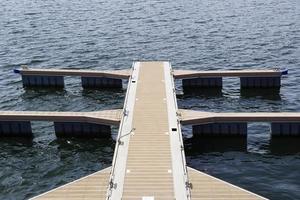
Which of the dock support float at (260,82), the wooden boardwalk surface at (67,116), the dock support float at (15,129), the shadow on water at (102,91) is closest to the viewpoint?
the wooden boardwalk surface at (67,116)

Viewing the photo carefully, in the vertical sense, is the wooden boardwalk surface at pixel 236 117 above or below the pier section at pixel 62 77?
below

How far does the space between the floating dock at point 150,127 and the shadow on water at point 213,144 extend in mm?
696

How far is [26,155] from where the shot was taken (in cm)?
3944

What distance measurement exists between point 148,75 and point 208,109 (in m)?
7.92

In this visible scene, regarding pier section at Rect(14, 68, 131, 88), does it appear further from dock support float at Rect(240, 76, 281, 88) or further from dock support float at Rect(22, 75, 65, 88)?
dock support float at Rect(240, 76, 281, 88)

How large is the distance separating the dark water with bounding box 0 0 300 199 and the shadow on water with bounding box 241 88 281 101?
1.02 ft

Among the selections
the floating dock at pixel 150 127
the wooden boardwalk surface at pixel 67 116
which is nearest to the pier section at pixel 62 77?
the floating dock at pixel 150 127

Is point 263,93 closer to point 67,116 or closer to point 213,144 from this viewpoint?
point 213,144

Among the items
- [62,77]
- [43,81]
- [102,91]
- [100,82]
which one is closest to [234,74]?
[102,91]

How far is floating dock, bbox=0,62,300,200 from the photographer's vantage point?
28516mm

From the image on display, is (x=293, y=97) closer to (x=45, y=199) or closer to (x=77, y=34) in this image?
(x=45, y=199)

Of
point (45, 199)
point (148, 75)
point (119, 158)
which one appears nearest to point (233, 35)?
point (148, 75)

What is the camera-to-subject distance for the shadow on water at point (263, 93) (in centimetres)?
5147

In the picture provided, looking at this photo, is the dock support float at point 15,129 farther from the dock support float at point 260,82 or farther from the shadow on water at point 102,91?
the dock support float at point 260,82
